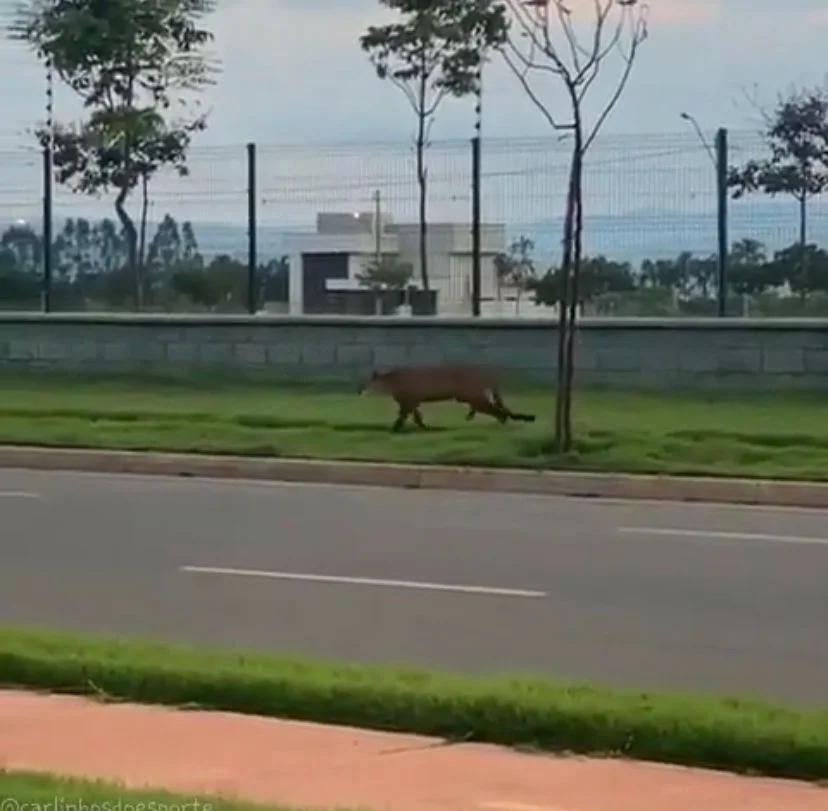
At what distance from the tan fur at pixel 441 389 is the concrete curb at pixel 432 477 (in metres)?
1.73

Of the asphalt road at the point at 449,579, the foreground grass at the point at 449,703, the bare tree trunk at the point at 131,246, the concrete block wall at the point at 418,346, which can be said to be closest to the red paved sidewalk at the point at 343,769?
the foreground grass at the point at 449,703

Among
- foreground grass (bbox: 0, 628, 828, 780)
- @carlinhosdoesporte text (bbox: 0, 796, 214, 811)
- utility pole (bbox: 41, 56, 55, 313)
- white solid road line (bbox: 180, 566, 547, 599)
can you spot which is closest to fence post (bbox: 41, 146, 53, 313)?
utility pole (bbox: 41, 56, 55, 313)

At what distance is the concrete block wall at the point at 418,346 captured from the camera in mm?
23531

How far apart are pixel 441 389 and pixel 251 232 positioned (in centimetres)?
681

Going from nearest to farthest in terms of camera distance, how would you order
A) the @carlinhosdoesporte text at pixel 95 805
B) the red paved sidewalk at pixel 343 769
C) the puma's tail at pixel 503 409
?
the @carlinhosdoesporte text at pixel 95 805, the red paved sidewalk at pixel 343 769, the puma's tail at pixel 503 409

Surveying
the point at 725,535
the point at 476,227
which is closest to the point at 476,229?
the point at 476,227

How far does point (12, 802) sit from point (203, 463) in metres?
13.0

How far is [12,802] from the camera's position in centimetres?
660

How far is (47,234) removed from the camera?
28.3 metres

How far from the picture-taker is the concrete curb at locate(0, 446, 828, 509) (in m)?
17.1

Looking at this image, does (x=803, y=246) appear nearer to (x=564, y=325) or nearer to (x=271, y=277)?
(x=564, y=325)

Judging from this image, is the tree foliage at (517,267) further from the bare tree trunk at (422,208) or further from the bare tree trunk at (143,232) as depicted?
the bare tree trunk at (143,232)

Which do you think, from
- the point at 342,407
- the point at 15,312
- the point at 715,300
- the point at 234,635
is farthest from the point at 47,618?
the point at 15,312

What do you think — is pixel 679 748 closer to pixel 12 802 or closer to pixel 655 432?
pixel 12 802
